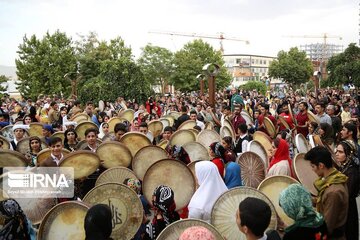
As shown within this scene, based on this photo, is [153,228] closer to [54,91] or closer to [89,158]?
[89,158]

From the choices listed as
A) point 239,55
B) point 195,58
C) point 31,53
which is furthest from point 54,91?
point 239,55

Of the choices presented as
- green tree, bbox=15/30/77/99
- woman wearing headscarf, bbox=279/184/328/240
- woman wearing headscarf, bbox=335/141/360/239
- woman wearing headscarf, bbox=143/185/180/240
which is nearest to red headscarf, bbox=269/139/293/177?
woman wearing headscarf, bbox=335/141/360/239

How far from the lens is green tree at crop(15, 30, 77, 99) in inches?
1588

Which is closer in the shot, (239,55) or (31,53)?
(31,53)

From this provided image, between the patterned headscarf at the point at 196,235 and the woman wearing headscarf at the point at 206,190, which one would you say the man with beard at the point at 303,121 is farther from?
the patterned headscarf at the point at 196,235

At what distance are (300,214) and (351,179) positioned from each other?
4.99 ft

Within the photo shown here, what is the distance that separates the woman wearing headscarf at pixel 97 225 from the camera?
2.79 metres

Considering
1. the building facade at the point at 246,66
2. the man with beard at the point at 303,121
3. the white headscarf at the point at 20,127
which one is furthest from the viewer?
the building facade at the point at 246,66

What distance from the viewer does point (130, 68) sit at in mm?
22469

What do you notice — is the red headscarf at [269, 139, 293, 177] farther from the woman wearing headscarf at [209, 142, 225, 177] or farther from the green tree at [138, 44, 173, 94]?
the green tree at [138, 44, 173, 94]

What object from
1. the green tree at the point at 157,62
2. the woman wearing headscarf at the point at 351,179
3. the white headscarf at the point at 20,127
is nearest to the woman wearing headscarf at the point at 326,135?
the woman wearing headscarf at the point at 351,179

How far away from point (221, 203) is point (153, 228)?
2.78 feet

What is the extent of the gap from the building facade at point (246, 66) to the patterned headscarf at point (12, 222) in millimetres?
127313

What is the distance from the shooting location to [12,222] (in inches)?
135
